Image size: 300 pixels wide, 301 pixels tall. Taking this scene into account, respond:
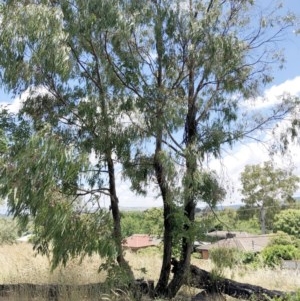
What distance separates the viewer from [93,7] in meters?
7.75

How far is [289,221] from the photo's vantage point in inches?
1540

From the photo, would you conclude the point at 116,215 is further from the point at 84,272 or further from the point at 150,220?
the point at 84,272

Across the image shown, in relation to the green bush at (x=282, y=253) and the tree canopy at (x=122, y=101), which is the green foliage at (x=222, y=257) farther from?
the green bush at (x=282, y=253)

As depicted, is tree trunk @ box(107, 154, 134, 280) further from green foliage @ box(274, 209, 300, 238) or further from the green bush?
green foliage @ box(274, 209, 300, 238)

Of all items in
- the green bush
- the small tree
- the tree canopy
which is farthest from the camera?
the small tree

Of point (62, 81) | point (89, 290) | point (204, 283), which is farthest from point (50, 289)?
point (62, 81)

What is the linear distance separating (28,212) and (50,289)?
8.17ft

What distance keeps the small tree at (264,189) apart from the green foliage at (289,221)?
1.04m

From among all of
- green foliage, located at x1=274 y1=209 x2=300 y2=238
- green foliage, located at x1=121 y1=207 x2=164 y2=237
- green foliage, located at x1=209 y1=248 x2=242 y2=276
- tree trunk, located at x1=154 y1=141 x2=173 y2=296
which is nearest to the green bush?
green foliage, located at x1=209 y1=248 x2=242 y2=276

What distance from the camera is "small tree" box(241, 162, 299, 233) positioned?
37906mm

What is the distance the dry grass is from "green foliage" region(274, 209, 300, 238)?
27.0 metres

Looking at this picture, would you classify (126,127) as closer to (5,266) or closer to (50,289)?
(50,289)

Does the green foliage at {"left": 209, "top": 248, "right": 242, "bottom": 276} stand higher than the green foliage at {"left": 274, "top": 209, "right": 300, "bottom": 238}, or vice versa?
the green foliage at {"left": 274, "top": 209, "right": 300, "bottom": 238}

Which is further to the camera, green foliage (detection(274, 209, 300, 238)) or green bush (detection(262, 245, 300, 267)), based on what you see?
green foliage (detection(274, 209, 300, 238))
